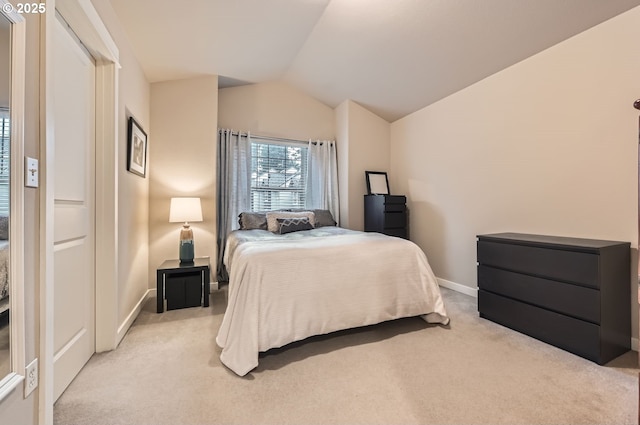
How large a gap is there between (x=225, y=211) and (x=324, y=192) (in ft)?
4.86

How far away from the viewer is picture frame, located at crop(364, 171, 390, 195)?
4148 millimetres

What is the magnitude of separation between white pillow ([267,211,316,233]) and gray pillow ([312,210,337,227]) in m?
0.10

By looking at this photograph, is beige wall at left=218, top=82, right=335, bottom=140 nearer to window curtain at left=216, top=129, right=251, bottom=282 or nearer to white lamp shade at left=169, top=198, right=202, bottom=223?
window curtain at left=216, top=129, right=251, bottom=282

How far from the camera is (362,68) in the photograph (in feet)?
10.8

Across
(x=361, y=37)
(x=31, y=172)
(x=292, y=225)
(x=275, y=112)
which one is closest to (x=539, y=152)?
(x=361, y=37)

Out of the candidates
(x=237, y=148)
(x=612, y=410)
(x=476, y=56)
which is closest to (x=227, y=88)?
(x=237, y=148)

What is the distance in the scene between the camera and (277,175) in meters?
4.21

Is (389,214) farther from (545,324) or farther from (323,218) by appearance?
(545,324)

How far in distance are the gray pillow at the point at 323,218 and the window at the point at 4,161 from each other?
2.98 meters

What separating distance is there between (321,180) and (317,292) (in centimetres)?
259

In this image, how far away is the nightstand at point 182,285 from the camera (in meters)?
2.65

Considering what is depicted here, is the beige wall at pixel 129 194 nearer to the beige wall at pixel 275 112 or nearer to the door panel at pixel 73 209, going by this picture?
the door panel at pixel 73 209

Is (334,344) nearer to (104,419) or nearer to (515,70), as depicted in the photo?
(104,419)

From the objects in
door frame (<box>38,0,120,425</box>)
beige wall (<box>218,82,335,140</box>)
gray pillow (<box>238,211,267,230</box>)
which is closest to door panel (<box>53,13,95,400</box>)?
door frame (<box>38,0,120,425</box>)
